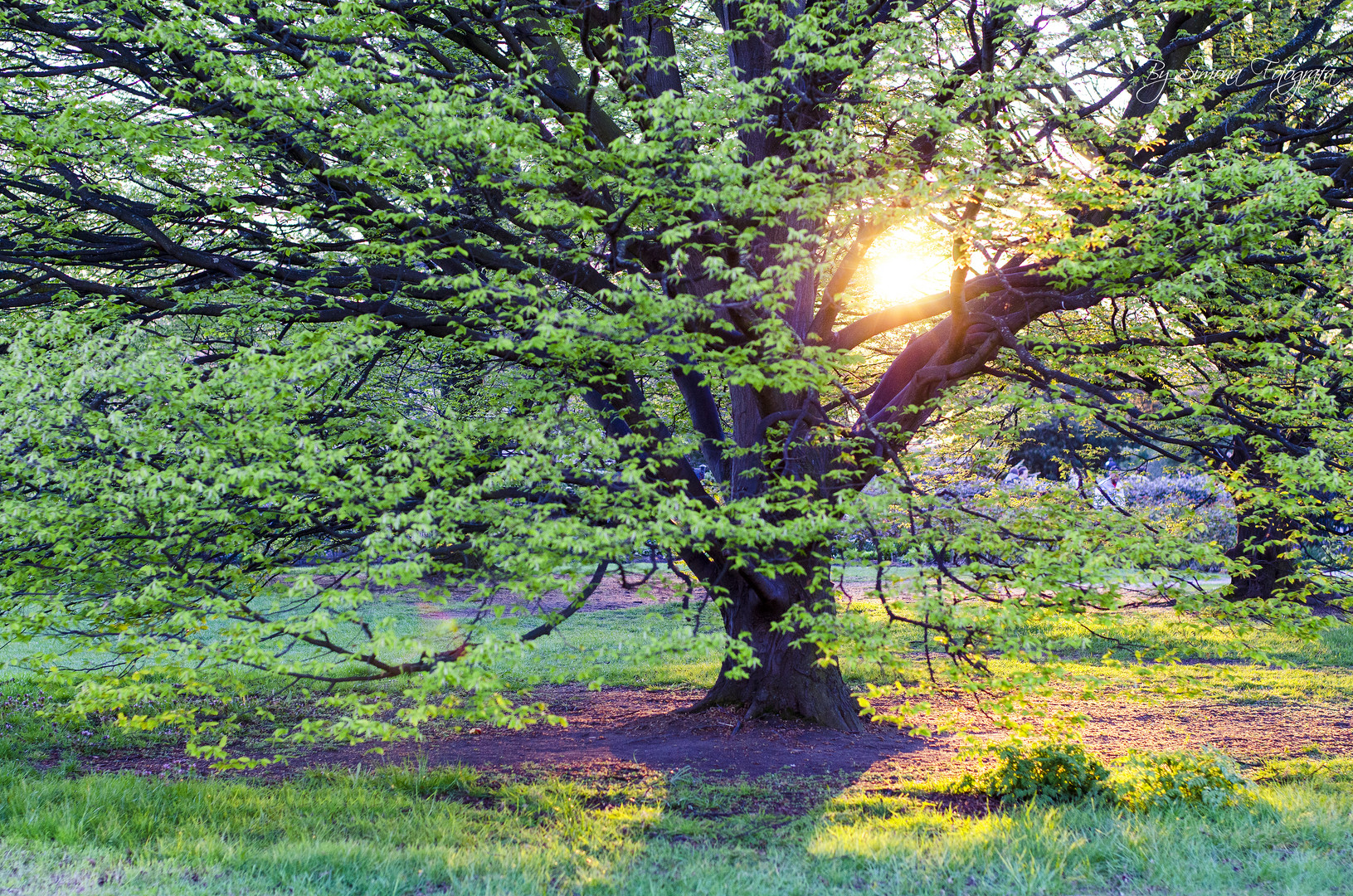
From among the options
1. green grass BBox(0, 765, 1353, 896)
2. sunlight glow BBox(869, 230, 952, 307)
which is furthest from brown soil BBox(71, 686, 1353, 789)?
sunlight glow BBox(869, 230, 952, 307)

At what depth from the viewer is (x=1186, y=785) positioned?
689 centimetres

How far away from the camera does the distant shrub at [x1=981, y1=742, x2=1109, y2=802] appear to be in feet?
23.3

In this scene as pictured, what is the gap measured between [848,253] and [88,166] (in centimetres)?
753

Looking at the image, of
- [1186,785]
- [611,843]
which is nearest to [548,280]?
[611,843]

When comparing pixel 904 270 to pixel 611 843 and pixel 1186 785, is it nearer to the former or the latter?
pixel 1186 785

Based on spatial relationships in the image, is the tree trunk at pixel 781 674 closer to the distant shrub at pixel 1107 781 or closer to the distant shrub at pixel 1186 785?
the distant shrub at pixel 1107 781

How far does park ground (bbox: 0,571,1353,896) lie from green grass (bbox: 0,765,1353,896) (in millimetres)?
22

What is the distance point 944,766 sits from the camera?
8.96m

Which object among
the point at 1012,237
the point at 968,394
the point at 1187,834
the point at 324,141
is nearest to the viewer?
the point at 1187,834

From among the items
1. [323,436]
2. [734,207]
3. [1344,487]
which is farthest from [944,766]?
[323,436]

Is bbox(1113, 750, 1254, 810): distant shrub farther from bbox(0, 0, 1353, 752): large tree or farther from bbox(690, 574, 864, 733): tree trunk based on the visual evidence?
bbox(690, 574, 864, 733): tree trunk

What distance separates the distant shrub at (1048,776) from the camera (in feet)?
23.3

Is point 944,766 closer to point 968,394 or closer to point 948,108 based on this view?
point 968,394

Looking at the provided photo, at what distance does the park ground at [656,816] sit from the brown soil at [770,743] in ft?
0.14
